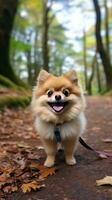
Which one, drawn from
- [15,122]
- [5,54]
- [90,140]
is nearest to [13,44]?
[5,54]

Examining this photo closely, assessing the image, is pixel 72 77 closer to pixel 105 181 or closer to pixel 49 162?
pixel 49 162

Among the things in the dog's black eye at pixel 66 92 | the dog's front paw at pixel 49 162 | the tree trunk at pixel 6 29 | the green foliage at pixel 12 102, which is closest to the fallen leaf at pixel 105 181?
the dog's front paw at pixel 49 162

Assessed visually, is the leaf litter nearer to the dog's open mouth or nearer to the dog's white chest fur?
the dog's white chest fur

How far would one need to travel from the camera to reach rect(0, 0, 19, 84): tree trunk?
39.7ft

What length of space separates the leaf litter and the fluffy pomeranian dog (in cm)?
25

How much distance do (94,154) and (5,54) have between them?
29.1 ft

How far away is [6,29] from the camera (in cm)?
1239

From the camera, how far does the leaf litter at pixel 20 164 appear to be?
344cm

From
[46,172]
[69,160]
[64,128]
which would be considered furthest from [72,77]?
[46,172]

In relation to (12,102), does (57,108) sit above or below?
above

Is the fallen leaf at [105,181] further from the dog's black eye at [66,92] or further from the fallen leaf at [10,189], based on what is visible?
the dog's black eye at [66,92]

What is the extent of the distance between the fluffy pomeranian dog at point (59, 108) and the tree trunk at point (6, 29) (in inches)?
346

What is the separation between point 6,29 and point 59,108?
9.25 m

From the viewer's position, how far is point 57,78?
3793 mm
